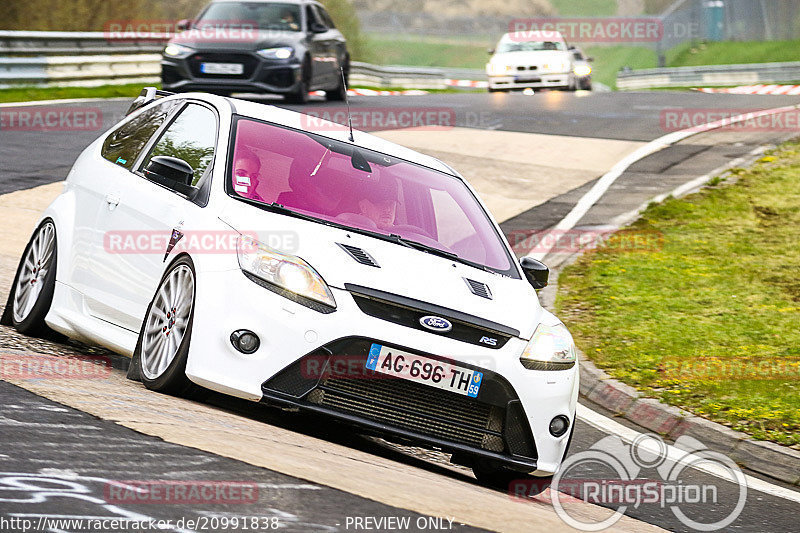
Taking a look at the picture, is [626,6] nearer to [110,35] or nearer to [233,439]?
[110,35]

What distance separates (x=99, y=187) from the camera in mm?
7230

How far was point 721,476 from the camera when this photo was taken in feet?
24.2

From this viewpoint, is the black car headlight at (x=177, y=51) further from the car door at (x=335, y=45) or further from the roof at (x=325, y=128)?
the roof at (x=325, y=128)

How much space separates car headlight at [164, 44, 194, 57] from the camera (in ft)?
66.1

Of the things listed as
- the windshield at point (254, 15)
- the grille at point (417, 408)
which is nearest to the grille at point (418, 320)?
the grille at point (417, 408)

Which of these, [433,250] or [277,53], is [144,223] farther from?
[277,53]

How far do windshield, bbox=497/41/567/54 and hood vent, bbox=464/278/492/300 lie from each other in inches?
1060

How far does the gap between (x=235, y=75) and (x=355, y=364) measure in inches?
600

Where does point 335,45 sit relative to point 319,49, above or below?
above

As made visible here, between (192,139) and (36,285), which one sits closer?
(192,139)

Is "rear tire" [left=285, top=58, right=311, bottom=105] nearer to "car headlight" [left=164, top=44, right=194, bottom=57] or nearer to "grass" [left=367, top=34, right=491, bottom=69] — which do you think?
"car headlight" [left=164, top=44, right=194, bottom=57]

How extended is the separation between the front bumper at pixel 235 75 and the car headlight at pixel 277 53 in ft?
0.27

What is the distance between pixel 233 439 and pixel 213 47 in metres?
15.7

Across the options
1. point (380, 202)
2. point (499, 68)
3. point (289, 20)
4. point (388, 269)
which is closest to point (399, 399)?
point (388, 269)
